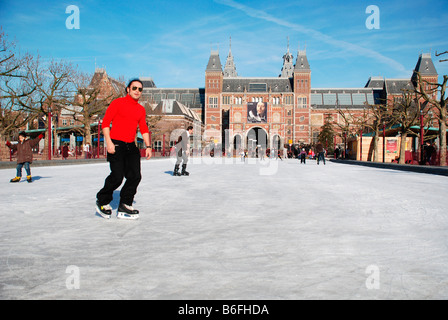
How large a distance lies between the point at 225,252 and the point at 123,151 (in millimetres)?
2097

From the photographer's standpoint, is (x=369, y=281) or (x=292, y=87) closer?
(x=369, y=281)

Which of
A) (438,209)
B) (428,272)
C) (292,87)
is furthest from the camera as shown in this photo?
(292,87)

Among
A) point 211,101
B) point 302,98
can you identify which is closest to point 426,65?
point 302,98

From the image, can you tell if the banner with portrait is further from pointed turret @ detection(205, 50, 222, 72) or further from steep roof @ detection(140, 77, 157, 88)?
steep roof @ detection(140, 77, 157, 88)

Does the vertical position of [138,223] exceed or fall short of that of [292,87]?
it falls short

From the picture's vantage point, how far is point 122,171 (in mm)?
4727

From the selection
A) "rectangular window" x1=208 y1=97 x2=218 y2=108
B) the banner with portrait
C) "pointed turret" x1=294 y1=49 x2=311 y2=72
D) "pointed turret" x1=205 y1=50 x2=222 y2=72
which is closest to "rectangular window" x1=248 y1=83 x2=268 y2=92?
the banner with portrait

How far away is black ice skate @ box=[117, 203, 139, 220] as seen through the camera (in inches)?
189

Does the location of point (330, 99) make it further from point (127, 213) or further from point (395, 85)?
point (127, 213)

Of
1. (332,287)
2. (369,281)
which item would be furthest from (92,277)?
(369,281)

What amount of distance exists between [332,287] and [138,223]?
2.70 meters

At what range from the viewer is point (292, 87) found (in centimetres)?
8300
